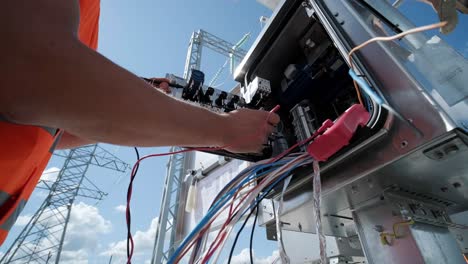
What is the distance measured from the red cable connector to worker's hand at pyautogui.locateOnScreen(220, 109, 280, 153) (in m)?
0.10

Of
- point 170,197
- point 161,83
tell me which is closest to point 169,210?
point 170,197

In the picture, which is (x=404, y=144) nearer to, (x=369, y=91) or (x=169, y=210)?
(x=369, y=91)

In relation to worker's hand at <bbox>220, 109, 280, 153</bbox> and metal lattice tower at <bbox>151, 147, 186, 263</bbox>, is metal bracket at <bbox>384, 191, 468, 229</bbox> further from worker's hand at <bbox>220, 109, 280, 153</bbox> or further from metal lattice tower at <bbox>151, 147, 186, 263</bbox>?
metal lattice tower at <bbox>151, 147, 186, 263</bbox>

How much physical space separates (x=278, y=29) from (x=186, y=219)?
2400 millimetres

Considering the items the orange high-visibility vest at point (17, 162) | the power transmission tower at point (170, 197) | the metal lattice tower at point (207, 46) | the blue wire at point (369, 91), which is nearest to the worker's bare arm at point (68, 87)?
the orange high-visibility vest at point (17, 162)

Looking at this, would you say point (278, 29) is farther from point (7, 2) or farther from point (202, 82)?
point (7, 2)

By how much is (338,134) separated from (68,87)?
0.41 metres

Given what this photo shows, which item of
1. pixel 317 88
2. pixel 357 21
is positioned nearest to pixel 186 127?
pixel 357 21

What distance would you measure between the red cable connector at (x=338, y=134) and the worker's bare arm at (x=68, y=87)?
27cm

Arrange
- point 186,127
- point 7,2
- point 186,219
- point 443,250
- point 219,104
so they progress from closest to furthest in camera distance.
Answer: point 7,2
point 186,127
point 443,250
point 219,104
point 186,219

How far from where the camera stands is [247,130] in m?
0.47

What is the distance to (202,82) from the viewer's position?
0.79m

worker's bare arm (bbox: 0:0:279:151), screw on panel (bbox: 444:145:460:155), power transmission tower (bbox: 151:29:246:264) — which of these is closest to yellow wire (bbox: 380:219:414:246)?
screw on panel (bbox: 444:145:460:155)

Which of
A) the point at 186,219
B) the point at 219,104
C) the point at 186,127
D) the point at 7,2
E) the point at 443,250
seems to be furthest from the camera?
the point at 186,219
